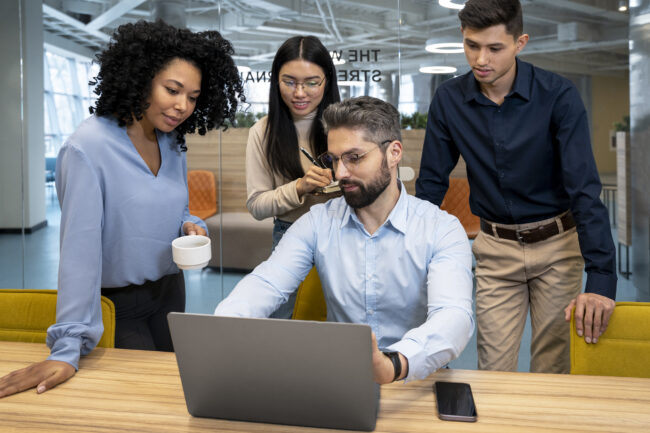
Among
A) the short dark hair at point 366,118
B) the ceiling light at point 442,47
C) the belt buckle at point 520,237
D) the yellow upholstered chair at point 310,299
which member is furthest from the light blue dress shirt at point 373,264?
the ceiling light at point 442,47

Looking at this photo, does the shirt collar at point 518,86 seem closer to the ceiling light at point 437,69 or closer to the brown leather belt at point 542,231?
the brown leather belt at point 542,231

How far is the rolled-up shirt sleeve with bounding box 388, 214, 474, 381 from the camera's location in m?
1.42

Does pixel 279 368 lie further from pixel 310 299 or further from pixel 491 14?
pixel 491 14

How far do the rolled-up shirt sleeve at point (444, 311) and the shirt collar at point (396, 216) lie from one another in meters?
0.10

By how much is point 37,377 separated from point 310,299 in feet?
2.83

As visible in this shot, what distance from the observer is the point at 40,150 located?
4668 mm

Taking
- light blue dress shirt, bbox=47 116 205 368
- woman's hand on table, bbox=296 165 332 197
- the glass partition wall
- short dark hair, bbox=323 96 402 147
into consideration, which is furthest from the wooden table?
the glass partition wall

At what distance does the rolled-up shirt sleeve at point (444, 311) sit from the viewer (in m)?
1.42

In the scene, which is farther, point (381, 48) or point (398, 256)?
point (381, 48)

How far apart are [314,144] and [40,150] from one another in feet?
10.0

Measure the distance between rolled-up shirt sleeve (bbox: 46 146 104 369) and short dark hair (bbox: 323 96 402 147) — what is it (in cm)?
72

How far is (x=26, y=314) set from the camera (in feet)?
6.34

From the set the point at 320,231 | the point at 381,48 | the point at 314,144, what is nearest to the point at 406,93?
the point at 381,48

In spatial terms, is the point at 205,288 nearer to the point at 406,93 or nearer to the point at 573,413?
the point at 406,93
